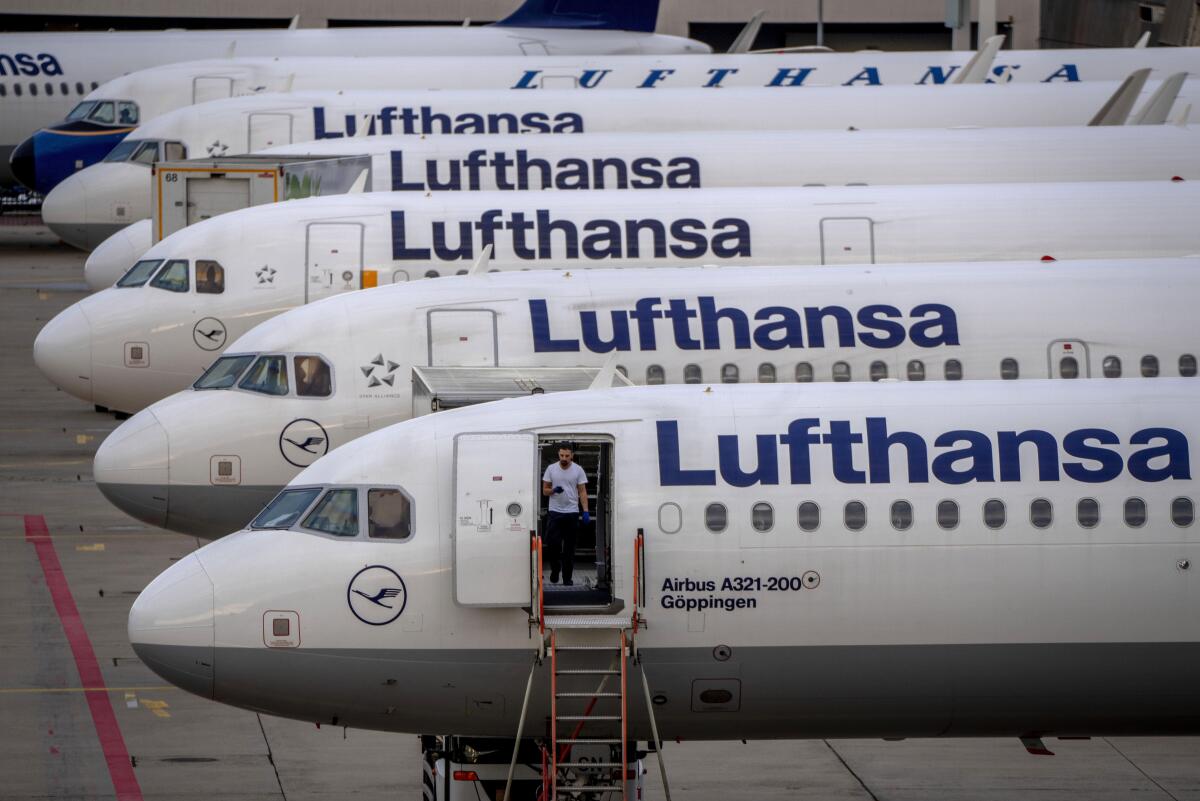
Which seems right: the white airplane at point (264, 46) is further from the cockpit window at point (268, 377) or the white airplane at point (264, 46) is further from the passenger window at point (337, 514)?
the passenger window at point (337, 514)

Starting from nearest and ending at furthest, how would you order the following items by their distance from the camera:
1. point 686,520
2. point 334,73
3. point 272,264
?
point 686,520
point 272,264
point 334,73

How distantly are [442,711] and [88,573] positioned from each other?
1409 cm

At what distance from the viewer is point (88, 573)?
2998 cm

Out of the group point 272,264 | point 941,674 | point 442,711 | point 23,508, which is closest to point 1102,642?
point 941,674

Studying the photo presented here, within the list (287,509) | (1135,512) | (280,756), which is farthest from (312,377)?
(1135,512)

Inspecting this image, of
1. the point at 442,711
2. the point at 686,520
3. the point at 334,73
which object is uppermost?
the point at 334,73

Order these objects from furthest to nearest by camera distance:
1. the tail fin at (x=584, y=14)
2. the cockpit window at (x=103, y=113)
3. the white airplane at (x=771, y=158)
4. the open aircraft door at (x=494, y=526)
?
1. the tail fin at (x=584, y=14)
2. the cockpit window at (x=103, y=113)
3. the white airplane at (x=771, y=158)
4. the open aircraft door at (x=494, y=526)

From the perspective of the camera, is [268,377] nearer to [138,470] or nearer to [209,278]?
[138,470]

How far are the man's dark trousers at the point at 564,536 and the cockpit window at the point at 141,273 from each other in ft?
46.5

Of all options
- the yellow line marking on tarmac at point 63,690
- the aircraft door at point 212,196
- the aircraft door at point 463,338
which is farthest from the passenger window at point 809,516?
the aircraft door at point 212,196

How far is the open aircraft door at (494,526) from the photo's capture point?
16953 mm

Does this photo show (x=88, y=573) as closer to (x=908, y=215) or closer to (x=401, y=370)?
(x=401, y=370)

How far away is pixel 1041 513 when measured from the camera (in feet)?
57.3

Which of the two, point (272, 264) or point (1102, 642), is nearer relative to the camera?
point (1102, 642)
